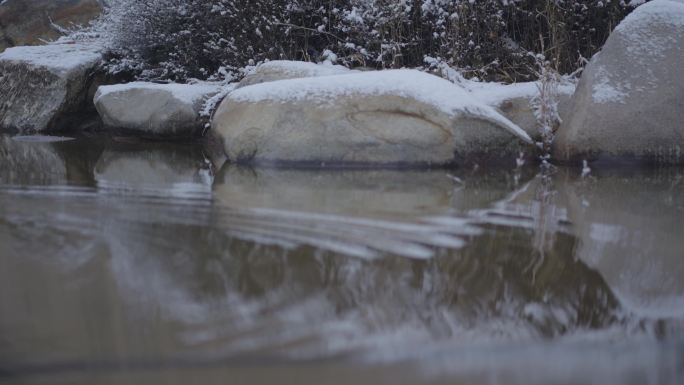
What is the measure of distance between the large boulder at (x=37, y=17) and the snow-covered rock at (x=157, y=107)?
19.3 feet

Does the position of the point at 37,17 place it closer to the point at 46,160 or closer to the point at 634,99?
the point at 46,160

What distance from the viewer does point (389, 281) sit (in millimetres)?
2084

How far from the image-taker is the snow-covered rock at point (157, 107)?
7070 mm

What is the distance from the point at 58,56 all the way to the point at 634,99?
706 centimetres

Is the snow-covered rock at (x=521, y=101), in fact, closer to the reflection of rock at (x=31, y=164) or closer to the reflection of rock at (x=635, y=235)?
the reflection of rock at (x=635, y=235)

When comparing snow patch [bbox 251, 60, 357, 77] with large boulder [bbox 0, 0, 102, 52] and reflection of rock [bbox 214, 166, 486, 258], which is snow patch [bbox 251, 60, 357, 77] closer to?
reflection of rock [bbox 214, 166, 486, 258]

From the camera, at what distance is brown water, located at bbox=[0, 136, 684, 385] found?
4.87 feet

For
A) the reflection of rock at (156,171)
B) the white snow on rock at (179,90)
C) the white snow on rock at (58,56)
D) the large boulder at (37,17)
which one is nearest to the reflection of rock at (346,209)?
the reflection of rock at (156,171)

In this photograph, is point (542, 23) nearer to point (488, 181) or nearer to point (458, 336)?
point (488, 181)

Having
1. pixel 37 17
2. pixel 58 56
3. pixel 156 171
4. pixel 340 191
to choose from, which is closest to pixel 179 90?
pixel 156 171

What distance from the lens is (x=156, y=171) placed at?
15.5 feet

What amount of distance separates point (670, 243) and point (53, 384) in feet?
7.35

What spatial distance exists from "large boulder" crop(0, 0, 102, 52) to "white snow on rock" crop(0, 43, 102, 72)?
10.1 ft

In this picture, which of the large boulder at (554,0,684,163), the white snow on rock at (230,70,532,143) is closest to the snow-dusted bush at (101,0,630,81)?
the large boulder at (554,0,684,163)
